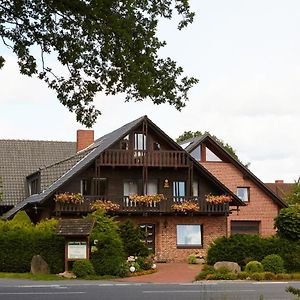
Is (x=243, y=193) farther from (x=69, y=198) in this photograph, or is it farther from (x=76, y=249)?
(x=76, y=249)

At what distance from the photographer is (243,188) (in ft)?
166

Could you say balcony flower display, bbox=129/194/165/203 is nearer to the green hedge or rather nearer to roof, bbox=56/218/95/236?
the green hedge

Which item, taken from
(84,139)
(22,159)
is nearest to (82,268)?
(84,139)

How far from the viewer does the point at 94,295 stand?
20469 mm

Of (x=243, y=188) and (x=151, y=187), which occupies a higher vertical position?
(x=243, y=188)

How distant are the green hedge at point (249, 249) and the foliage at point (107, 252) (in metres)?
4.42

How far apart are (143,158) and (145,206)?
2.75 metres

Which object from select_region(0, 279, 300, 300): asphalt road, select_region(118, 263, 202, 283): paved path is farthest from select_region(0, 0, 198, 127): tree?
select_region(118, 263, 202, 283): paved path

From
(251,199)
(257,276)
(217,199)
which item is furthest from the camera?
(251,199)

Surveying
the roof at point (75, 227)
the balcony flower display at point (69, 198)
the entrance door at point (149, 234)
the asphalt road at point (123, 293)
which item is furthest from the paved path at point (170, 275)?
the balcony flower display at point (69, 198)

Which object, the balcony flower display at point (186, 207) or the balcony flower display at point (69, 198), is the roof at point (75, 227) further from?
the balcony flower display at point (186, 207)

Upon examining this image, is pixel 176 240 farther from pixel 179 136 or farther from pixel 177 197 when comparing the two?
pixel 179 136

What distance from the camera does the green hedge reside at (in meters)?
32.8

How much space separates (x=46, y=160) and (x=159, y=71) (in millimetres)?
40426
